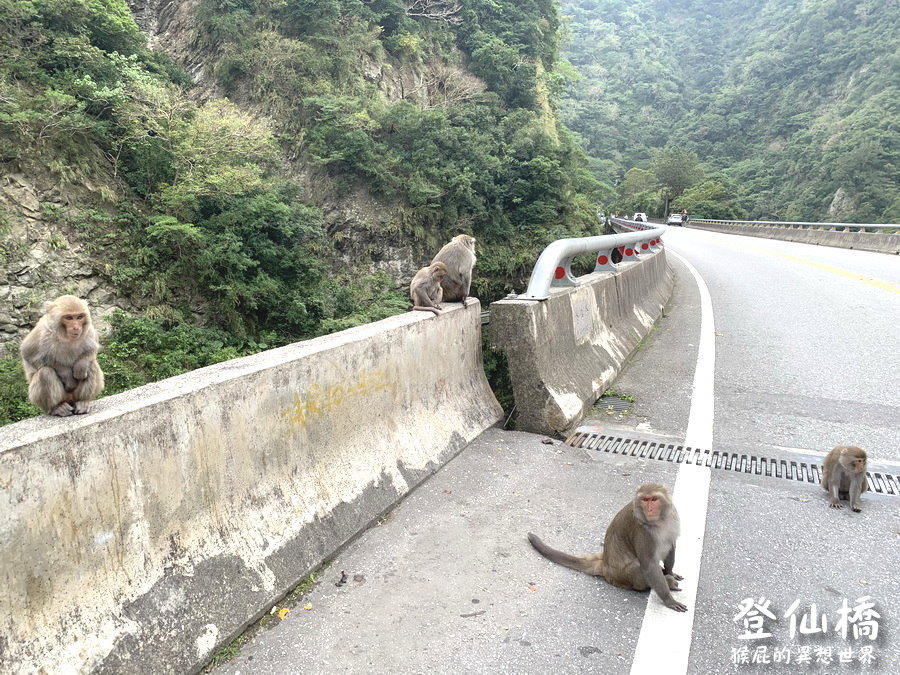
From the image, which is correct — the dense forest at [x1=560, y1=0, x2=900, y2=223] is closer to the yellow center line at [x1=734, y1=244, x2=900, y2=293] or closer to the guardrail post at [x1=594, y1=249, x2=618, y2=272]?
the yellow center line at [x1=734, y1=244, x2=900, y2=293]

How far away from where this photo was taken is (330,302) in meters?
21.6

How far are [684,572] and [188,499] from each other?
239 centimetres

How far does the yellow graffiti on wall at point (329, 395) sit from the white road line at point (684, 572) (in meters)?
1.92

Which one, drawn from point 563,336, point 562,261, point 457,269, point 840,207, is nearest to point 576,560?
point 563,336

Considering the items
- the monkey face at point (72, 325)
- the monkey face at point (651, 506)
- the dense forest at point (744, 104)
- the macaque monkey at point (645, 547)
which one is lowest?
the macaque monkey at point (645, 547)

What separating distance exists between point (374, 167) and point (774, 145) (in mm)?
79612

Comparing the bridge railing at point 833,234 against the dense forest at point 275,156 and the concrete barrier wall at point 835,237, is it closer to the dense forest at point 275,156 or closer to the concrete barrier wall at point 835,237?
the concrete barrier wall at point 835,237

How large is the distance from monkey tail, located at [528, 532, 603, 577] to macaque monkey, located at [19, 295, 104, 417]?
90.6 inches

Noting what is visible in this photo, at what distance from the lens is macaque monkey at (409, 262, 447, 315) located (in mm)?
5172

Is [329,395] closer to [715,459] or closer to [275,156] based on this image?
[715,459]

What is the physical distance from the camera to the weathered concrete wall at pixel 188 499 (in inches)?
81.0

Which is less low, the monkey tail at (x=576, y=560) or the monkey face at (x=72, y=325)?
the monkey face at (x=72, y=325)

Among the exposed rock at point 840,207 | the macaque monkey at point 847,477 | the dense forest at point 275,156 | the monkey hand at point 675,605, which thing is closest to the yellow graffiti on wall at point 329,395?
the monkey hand at point 675,605

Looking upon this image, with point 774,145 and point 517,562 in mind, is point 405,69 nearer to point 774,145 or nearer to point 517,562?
point 517,562
